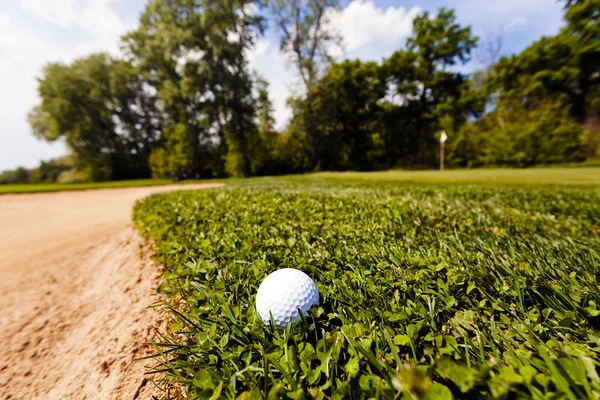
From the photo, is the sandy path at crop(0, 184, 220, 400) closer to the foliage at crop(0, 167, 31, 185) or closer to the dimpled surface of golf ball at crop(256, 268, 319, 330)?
the dimpled surface of golf ball at crop(256, 268, 319, 330)

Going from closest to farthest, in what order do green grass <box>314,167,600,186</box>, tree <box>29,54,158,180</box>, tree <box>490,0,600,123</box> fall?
1. green grass <box>314,167,600,186</box>
2. tree <box>490,0,600,123</box>
3. tree <box>29,54,158,180</box>

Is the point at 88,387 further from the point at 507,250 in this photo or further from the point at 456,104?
the point at 456,104

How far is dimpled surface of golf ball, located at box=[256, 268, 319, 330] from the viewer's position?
1.26m

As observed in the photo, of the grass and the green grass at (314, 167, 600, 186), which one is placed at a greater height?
the grass

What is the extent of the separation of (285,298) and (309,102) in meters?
28.9

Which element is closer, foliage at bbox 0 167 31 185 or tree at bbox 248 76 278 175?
tree at bbox 248 76 278 175

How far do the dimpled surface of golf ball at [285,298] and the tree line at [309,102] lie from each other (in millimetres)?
24306

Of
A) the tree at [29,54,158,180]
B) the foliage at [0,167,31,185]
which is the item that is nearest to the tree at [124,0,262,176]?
the tree at [29,54,158,180]

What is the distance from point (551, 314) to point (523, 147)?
29703mm

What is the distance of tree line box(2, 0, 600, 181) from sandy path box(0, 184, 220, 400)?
68.4ft

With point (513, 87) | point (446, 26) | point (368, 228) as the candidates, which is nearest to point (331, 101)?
point (446, 26)

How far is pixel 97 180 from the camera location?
29062 millimetres

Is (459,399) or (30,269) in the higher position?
(459,399)

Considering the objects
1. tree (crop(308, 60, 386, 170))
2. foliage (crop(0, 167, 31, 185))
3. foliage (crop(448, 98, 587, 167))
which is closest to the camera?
foliage (crop(448, 98, 587, 167))
